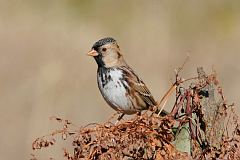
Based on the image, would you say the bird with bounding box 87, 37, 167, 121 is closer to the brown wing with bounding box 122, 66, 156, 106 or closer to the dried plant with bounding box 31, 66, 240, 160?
the brown wing with bounding box 122, 66, 156, 106

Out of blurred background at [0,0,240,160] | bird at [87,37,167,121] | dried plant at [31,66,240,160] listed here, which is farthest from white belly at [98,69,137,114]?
blurred background at [0,0,240,160]

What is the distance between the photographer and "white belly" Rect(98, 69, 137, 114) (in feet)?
20.7

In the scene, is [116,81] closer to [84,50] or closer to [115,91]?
[115,91]

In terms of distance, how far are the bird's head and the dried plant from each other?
2.61m

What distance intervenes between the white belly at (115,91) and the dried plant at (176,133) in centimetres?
259

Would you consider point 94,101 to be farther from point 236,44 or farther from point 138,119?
point 138,119

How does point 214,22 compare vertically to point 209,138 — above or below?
above

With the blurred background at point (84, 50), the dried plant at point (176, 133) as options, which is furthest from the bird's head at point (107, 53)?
the blurred background at point (84, 50)

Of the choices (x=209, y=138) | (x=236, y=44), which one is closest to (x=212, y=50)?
(x=236, y=44)

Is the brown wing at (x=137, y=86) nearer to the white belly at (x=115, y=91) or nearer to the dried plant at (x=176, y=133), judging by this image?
the white belly at (x=115, y=91)

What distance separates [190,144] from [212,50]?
33.2 feet

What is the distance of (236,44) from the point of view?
46.5ft

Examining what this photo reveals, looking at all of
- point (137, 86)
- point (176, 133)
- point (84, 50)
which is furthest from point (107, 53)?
point (84, 50)

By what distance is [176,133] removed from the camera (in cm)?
366
